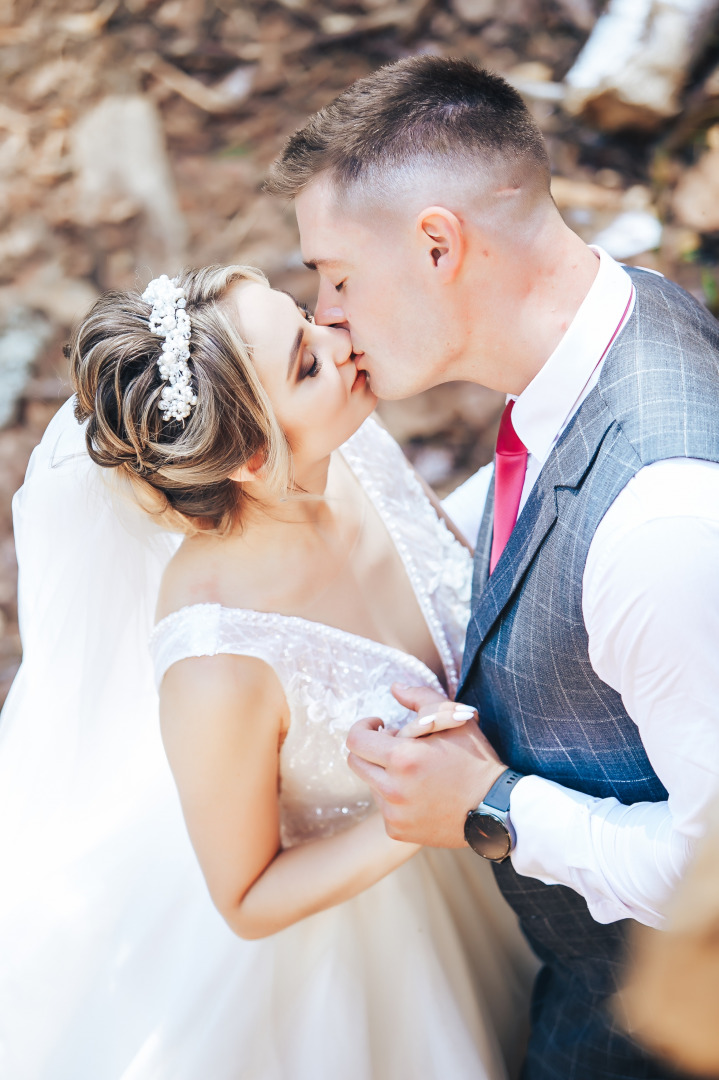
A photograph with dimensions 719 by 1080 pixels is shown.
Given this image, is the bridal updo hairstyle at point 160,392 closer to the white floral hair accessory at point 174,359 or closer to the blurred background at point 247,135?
the white floral hair accessory at point 174,359

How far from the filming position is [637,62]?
3746 mm

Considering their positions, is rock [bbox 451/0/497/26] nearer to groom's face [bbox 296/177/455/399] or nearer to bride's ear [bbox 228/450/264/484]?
groom's face [bbox 296/177/455/399]

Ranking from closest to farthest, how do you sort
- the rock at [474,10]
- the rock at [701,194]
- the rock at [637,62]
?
the rock at [701,194] < the rock at [637,62] < the rock at [474,10]

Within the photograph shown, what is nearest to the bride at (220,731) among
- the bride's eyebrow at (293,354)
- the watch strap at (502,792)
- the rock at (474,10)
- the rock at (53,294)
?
the bride's eyebrow at (293,354)

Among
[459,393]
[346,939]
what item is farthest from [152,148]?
[346,939]

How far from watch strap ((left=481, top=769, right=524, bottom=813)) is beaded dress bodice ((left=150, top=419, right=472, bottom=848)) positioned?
312mm

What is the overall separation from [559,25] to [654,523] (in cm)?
378

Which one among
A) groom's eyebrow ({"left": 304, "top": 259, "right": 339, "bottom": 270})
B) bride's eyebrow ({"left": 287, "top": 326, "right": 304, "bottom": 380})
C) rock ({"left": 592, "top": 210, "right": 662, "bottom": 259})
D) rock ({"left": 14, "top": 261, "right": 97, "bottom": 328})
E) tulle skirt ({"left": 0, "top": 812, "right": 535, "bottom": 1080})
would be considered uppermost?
groom's eyebrow ({"left": 304, "top": 259, "right": 339, "bottom": 270})

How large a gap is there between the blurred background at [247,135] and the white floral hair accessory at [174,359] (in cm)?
229

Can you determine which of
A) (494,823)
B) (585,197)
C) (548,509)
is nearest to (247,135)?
(585,197)

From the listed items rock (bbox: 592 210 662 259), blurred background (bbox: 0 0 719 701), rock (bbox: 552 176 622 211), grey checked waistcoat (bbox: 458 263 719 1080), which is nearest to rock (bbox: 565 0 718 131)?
blurred background (bbox: 0 0 719 701)

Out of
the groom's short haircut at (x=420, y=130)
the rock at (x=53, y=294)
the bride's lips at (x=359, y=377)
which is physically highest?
the groom's short haircut at (x=420, y=130)

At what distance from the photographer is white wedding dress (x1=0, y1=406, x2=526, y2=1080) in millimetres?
1752

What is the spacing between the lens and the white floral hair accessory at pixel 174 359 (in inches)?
63.6
